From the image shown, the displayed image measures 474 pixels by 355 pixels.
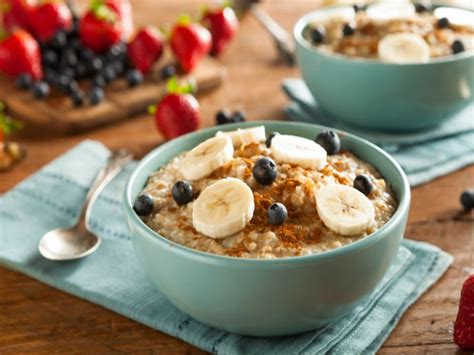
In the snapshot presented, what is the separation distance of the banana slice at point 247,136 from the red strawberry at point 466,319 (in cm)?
74

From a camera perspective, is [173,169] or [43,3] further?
[43,3]

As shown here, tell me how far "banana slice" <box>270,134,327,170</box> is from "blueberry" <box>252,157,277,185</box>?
9cm

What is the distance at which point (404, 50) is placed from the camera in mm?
2799

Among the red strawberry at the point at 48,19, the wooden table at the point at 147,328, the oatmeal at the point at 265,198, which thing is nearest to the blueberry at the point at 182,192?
the oatmeal at the point at 265,198

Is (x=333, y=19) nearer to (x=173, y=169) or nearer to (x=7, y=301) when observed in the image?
(x=173, y=169)

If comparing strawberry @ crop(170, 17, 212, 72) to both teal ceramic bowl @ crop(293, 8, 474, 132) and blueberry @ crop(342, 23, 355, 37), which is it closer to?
teal ceramic bowl @ crop(293, 8, 474, 132)

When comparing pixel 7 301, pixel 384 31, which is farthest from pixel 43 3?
pixel 7 301

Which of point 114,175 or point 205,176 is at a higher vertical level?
point 205,176

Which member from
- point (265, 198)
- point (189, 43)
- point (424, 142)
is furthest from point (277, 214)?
point (189, 43)

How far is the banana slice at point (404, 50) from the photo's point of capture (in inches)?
110

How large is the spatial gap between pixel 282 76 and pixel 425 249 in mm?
1487

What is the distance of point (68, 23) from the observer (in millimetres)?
3699

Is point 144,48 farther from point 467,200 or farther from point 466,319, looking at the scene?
point 466,319

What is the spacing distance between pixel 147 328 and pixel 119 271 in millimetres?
278
